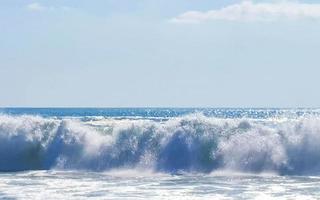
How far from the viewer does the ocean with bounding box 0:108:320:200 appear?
24859 millimetres

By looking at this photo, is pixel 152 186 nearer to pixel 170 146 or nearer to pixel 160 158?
pixel 160 158

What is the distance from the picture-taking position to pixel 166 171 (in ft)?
101

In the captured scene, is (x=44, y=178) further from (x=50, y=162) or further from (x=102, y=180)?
(x=50, y=162)

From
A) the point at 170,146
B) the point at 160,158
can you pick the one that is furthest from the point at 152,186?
the point at 170,146

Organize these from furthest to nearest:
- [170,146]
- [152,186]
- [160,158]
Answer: [170,146], [160,158], [152,186]

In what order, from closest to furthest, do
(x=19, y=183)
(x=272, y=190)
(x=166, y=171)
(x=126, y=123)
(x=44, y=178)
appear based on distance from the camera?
(x=272, y=190)
(x=19, y=183)
(x=44, y=178)
(x=166, y=171)
(x=126, y=123)

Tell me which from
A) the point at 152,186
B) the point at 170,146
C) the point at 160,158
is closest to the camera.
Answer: the point at 152,186

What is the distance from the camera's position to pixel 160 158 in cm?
3244

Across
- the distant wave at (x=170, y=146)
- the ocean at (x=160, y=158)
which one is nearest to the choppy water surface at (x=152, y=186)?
the ocean at (x=160, y=158)

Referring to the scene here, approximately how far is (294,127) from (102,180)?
32.1ft

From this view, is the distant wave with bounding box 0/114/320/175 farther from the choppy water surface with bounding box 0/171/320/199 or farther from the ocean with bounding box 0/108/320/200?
the choppy water surface with bounding box 0/171/320/199

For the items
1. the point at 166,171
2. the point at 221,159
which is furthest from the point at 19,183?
the point at 221,159

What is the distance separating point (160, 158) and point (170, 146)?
1013 millimetres

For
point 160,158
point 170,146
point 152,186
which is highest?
point 170,146
